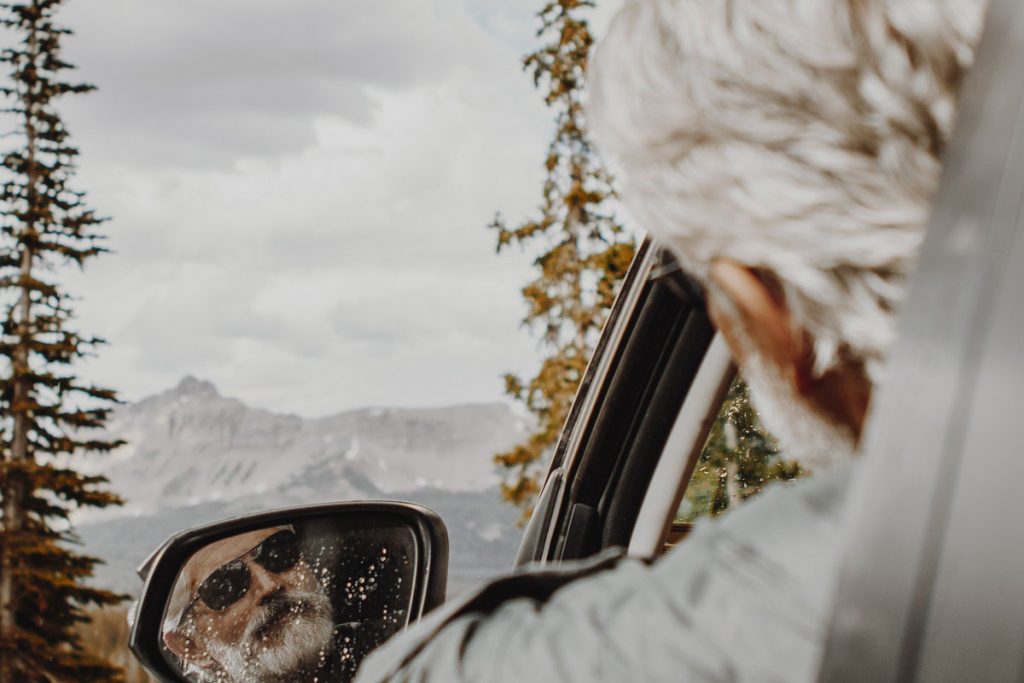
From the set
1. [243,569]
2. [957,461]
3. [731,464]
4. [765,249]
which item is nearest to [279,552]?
[243,569]

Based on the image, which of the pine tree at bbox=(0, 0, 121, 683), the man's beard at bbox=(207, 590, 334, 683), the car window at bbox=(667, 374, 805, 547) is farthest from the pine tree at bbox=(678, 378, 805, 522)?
the pine tree at bbox=(0, 0, 121, 683)

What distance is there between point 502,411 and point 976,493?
114142mm

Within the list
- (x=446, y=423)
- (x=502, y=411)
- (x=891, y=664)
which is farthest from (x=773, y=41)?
(x=446, y=423)

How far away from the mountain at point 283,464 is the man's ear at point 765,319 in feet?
326

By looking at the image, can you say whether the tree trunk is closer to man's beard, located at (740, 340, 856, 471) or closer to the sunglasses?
the sunglasses

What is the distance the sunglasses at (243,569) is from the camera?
214 centimetres

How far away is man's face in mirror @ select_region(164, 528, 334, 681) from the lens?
2.12m

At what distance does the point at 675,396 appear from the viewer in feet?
8.01

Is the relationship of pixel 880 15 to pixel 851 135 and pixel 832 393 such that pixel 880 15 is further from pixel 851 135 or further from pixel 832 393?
pixel 832 393

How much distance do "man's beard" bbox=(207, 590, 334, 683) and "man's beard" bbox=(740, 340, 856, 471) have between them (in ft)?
3.79

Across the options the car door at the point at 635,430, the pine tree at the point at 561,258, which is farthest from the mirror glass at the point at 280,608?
the pine tree at the point at 561,258

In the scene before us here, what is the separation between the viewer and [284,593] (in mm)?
2152

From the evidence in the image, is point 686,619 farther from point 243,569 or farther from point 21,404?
point 21,404

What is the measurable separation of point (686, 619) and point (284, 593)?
1.40 m
